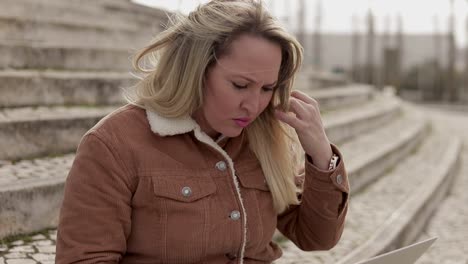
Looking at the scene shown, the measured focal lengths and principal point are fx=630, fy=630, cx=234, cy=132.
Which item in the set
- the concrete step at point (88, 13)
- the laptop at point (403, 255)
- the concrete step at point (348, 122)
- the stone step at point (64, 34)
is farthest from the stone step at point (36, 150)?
the concrete step at point (348, 122)

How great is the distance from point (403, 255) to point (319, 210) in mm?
335

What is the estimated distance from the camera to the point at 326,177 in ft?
6.82

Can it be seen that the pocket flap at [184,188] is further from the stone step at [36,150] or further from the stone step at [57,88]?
the stone step at [57,88]

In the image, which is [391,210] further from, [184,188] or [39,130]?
[184,188]

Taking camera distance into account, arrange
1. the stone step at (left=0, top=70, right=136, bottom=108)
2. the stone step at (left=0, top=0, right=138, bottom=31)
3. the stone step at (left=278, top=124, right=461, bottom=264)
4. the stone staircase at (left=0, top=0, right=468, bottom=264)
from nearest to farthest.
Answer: the stone staircase at (left=0, top=0, right=468, bottom=264) → the stone step at (left=278, top=124, right=461, bottom=264) → the stone step at (left=0, top=70, right=136, bottom=108) → the stone step at (left=0, top=0, right=138, bottom=31)

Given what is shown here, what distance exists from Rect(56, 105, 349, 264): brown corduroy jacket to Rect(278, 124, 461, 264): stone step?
5.87 feet

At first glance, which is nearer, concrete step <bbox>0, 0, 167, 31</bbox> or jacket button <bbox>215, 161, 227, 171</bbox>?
jacket button <bbox>215, 161, 227, 171</bbox>

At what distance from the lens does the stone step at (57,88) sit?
194 inches

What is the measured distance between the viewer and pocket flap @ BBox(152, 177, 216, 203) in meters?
1.83

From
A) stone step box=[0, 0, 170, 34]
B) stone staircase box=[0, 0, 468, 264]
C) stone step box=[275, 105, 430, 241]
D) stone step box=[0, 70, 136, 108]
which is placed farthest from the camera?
stone step box=[0, 0, 170, 34]

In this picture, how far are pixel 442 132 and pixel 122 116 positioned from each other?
42.1ft

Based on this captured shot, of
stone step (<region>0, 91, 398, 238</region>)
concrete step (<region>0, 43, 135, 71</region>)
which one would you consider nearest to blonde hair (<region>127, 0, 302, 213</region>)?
stone step (<region>0, 91, 398, 238</region>)

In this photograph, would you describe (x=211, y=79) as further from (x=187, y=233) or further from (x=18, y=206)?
(x=18, y=206)

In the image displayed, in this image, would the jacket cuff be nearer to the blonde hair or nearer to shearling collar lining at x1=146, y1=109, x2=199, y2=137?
the blonde hair
